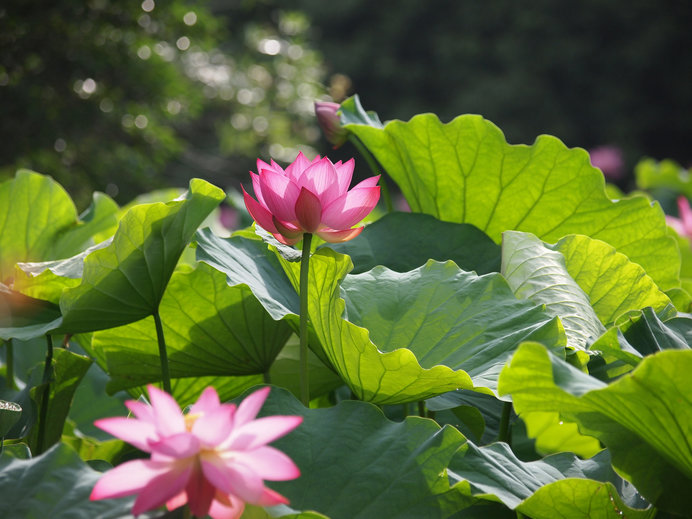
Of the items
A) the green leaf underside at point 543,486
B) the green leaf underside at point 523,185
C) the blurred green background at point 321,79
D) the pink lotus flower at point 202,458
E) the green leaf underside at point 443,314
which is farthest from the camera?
the blurred green background at point 321,79

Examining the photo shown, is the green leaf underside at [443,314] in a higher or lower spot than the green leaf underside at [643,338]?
lower

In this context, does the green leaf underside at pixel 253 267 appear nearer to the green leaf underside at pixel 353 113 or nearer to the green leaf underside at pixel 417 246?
the green leaf underside at pixel 417 246

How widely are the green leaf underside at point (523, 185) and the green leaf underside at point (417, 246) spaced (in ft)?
0.24

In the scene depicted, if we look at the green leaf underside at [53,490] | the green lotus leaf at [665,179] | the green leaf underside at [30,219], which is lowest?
the green lotus leaf at [665,179]

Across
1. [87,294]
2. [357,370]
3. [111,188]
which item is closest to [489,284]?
[357,370]

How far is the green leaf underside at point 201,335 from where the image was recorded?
77cm

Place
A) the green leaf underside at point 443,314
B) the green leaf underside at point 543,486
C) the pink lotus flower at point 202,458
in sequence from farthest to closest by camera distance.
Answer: the green leaf underside at point 443,314 → the green leaf underside at point 543,486 → the pink lotus flower at point 202,458

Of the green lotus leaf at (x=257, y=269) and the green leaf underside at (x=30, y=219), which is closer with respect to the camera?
the green lotus leaf at (x=257, y=269)

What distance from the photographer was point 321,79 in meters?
9.70

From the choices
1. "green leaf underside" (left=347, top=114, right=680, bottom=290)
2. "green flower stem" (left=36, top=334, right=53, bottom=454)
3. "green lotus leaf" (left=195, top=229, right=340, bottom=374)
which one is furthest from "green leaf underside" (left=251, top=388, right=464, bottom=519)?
"green leaf underside" (left=347, top=114, right=680, bottom=290)

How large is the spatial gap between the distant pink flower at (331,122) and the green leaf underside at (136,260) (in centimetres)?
28

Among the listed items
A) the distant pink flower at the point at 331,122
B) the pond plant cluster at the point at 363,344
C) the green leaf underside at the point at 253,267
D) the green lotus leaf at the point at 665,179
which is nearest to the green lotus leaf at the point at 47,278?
the pond plant cluster at the point at 363,344

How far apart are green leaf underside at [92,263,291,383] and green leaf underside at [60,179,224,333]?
0.07 m

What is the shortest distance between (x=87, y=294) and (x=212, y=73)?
15.4ft
